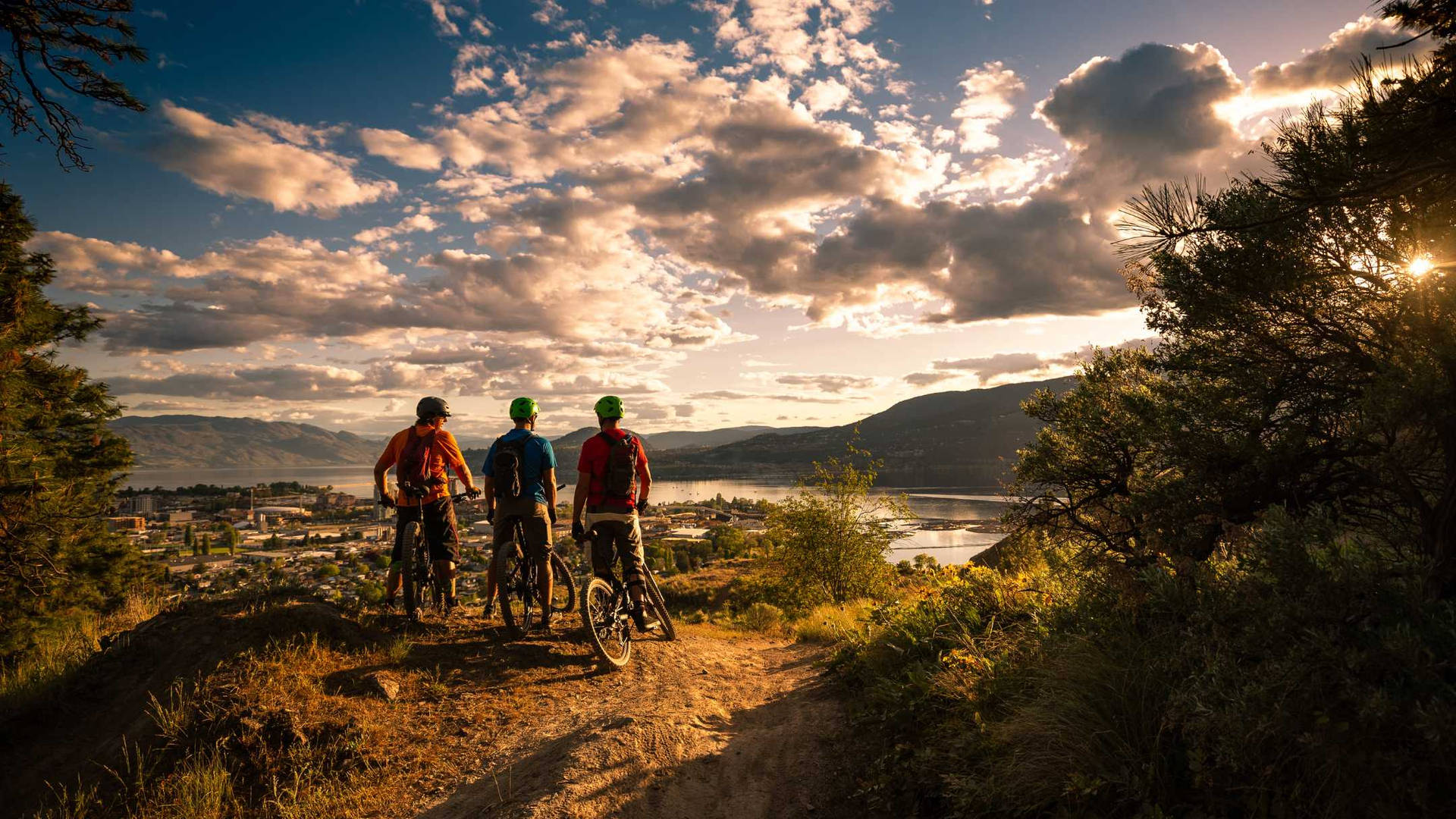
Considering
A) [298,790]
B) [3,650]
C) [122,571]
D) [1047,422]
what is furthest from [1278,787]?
[122,571]

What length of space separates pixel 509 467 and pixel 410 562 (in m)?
1.82

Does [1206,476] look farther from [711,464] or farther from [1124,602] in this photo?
[711,464]

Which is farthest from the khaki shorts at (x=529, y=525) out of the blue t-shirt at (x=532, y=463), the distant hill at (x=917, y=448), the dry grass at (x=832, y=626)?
the distant hill at (x=917, y=448)

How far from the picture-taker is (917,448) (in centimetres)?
15775

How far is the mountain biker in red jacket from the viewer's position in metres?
7.48

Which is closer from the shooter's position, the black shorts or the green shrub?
the black shorts

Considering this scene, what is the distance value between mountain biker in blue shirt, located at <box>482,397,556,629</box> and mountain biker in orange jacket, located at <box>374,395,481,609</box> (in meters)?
Result: 0.50

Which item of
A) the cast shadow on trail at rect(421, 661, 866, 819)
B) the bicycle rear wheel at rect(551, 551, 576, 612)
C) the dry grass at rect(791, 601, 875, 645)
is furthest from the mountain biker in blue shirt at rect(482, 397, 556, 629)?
the dry grass at rect(791, 601, 875, 645)

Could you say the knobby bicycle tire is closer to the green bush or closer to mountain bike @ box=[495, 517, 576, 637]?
mountain bike @ box=[495, 517, 576, 637]

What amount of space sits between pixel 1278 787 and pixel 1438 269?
338 cm

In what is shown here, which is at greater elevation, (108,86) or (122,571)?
(108,86)

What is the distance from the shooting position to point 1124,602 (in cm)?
467

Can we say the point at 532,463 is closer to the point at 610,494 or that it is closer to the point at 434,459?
the point at 610,494

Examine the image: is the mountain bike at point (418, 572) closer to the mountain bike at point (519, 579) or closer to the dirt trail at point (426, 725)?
the dirt trail at point (426, 725)
